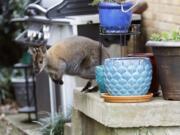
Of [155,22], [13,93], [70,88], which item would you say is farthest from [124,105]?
[13,93]

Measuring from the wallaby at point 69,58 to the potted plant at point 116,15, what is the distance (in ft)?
0.95

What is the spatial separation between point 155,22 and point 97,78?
1763mm

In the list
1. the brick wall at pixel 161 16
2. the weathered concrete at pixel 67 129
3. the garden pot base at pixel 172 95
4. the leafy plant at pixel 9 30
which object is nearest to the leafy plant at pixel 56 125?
the weathered concrete at pixel 67 129

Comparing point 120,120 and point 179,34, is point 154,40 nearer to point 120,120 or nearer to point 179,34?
point 179,34

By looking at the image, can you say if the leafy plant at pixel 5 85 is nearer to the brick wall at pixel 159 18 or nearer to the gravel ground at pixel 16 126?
the gravel ground at pixel 16 126

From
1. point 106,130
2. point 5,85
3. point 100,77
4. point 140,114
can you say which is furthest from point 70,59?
point 5,85

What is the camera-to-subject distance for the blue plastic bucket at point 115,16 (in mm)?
6449

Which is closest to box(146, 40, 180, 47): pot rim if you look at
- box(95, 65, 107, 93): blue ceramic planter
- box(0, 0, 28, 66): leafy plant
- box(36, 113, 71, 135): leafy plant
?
box(95, 65, 107, 93): blue ceramic planter

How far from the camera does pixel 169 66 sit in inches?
228

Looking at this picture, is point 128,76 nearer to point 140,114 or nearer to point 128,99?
point 128,99

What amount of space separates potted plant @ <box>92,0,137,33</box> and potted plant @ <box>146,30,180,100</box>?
2.03ft

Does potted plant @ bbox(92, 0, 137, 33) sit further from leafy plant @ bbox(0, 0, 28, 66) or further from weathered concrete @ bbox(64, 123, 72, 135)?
leafy plant @ bbox(0, 0, 28, 66)

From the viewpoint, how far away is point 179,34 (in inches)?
229

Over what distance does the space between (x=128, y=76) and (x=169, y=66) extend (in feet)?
1.19
